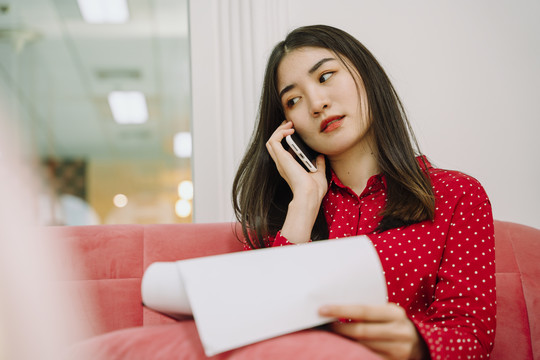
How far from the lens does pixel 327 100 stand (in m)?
1.01

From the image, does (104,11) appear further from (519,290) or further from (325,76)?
(519,290)

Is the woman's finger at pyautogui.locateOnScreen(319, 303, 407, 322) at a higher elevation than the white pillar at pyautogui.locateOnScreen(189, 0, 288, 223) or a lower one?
lower

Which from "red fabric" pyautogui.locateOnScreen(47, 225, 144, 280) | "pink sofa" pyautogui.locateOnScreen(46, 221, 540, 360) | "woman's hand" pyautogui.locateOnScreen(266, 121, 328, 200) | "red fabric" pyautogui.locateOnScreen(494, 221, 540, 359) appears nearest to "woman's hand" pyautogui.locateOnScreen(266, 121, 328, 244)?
"woman's hand" pyautogui.locateOnScreen(266, 121, 328, 200)

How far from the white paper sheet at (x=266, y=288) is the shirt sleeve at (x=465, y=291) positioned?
158mm

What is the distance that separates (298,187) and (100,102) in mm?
3660

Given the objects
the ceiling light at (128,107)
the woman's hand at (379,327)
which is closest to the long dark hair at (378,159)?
the woman's hand at (379,327)

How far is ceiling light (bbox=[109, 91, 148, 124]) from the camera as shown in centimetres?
392

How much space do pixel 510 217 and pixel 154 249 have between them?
1177 millimetres

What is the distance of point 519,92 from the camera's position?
164cm

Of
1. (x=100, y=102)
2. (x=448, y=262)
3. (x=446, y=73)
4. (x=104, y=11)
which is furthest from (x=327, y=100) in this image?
(x=100, y=102)

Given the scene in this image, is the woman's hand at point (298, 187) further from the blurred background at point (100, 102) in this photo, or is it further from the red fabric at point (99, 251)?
the blurred background at point (100, 102)

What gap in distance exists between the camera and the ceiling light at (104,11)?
2027mm

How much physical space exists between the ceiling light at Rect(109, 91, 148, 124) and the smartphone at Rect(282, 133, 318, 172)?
293 centimetres

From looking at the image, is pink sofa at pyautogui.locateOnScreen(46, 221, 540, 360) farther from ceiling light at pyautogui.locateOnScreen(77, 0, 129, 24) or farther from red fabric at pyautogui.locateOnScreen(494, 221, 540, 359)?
ceiling light at pyautogui.locateOnScreen(77, 0, 129, 24)
